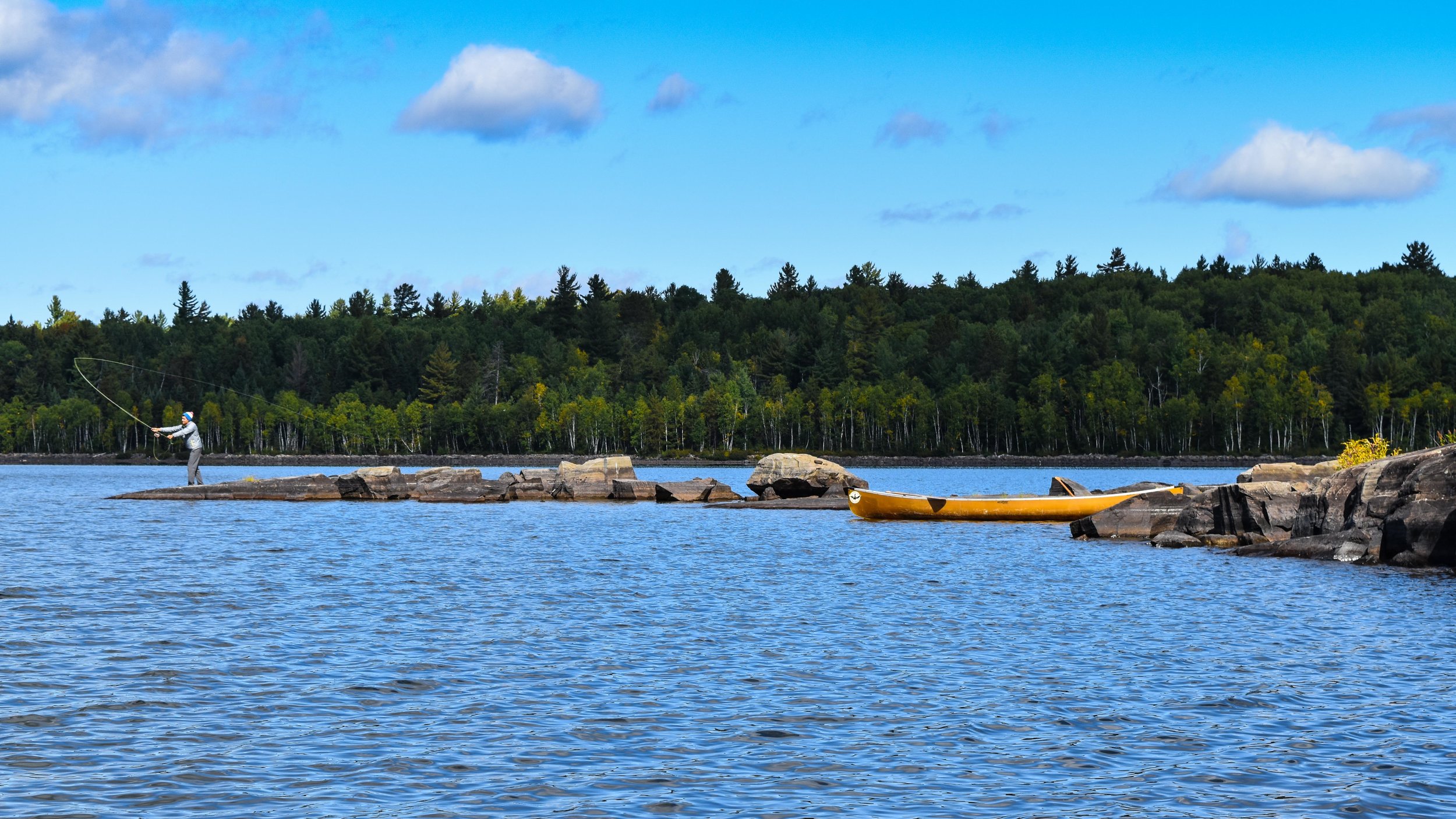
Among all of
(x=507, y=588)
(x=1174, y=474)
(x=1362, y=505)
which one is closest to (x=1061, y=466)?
(x=1174, y=474)

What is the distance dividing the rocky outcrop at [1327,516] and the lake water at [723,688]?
5.91ft

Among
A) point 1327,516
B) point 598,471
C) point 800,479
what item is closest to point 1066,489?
point 1327,516

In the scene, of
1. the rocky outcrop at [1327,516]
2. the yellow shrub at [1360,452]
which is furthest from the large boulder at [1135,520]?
the yellow shrub at [1360,452]

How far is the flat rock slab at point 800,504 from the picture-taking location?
227 feet

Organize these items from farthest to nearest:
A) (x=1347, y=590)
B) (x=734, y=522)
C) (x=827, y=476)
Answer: (x=827, y=476) < (x=734, y=522) < (x=1347, y=590)

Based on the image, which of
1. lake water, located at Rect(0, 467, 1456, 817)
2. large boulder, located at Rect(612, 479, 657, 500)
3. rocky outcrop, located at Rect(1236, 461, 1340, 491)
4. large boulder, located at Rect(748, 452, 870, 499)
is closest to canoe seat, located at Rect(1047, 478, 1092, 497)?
rocky outcrop, located at Rect(1236, 461, 1340, 491)

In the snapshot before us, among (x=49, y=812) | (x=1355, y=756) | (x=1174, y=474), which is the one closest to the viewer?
(x=49, y=812)

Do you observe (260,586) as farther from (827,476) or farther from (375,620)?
(827,476)

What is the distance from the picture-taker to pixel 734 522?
199 feet

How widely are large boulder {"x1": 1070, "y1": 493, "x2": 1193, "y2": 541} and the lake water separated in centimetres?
859

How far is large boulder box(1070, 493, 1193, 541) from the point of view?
48.9 meters

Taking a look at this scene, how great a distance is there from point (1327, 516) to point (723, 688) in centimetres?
3002

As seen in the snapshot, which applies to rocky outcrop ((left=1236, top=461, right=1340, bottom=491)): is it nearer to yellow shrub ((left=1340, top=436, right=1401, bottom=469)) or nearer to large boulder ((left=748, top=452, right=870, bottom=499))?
yellow shrub ((left=1340, top=436, right=1401, bottom=469))

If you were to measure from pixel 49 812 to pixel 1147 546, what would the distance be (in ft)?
130
